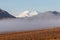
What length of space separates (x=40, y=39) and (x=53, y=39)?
4.13 meters

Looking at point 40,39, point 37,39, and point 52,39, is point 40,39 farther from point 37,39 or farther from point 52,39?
point 52,39

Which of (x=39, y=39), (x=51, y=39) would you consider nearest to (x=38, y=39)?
(x=39, y=39)

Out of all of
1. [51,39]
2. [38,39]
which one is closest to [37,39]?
[38,39]

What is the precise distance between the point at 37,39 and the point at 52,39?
148 inches

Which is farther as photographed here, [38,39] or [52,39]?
[38,39]

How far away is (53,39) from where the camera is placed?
3506 centimetres

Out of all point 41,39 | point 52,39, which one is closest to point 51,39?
point 52,39

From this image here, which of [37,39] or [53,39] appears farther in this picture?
[37,39]

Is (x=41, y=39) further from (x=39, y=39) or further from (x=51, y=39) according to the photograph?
(x=51, y=39)

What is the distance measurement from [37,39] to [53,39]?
397cm

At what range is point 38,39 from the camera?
38.8 m

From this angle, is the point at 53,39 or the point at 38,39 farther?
the point at 38,39

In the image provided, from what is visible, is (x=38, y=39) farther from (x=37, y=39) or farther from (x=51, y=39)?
(x=51, y=39)

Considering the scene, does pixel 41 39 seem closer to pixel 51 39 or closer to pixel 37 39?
pixel 37 39
